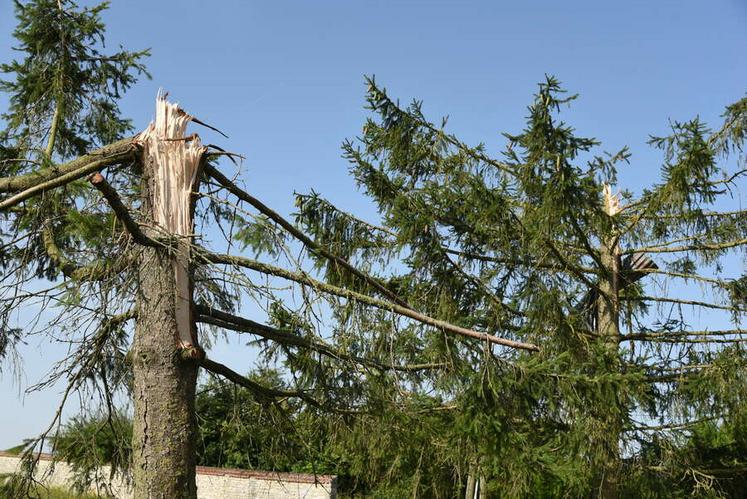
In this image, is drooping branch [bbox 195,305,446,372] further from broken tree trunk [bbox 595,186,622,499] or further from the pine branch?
broken tree trunk [bbox 595,186,622,499]

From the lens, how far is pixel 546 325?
8.41 metres

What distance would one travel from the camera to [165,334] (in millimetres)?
4328

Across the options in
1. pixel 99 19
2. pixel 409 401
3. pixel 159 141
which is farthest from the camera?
pixel 99 19

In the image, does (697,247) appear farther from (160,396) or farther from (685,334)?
(160,396)

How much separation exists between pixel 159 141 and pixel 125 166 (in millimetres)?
320

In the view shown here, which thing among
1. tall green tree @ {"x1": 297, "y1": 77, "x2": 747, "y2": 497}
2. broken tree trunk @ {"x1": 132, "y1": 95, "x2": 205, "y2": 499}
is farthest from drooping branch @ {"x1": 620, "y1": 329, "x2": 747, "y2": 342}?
broken tree trunk @ {"x1": 132, "y1": 95, "x2": 205, "y2": 499}

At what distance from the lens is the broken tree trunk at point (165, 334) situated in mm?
4160

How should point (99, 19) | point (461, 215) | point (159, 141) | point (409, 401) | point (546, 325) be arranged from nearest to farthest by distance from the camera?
point (159, 141) → point (409, 401) → point (99, 19) → point (546, 325) → point (461, 215)

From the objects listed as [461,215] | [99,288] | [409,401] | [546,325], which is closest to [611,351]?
[546,325]

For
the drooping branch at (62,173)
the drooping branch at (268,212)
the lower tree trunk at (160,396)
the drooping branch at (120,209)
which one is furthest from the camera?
the drooping branch at (268,212)

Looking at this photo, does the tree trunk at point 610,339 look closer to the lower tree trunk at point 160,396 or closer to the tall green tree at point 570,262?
the tall green tree at point 570,262

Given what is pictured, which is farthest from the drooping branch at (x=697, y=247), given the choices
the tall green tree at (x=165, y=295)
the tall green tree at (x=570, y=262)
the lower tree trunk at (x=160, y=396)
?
the lower tree trunk at (x=160, y=396)

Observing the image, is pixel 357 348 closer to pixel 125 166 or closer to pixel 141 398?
pixel 141 398

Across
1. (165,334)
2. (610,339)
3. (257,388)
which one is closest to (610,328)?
(610,339)
